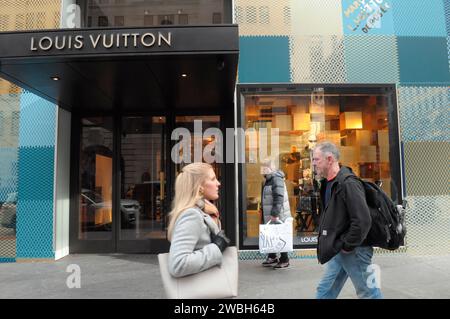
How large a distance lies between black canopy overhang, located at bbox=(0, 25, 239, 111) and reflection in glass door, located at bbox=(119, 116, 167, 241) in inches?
47.6

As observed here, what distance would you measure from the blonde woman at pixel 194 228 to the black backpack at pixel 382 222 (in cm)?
148

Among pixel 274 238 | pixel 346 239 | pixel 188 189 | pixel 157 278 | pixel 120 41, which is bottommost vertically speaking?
pixel 157 278

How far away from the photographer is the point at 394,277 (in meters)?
5.77

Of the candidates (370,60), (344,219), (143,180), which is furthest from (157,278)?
(370,60)

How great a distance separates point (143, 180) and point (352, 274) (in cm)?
547

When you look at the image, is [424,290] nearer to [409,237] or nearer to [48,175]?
[409,237]

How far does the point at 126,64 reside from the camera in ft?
17.4

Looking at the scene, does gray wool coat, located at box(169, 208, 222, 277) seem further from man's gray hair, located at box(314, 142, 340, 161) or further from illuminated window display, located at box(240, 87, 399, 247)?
illuminated window display, located at box(240, 87, 399, 247)

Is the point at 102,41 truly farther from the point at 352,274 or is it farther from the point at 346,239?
the point at 352,274

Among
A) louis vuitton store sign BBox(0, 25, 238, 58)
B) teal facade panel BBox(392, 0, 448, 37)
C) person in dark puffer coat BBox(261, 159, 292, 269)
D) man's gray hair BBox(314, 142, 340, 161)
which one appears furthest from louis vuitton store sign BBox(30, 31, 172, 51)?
teal facade panel BBox(392, 0, 448, 37)

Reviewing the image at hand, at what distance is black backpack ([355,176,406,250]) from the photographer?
10.4ft

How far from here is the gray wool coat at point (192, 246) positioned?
2.25 meters

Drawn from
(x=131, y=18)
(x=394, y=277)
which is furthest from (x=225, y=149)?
(x=394, y=277)

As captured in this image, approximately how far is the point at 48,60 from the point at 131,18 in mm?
2919
